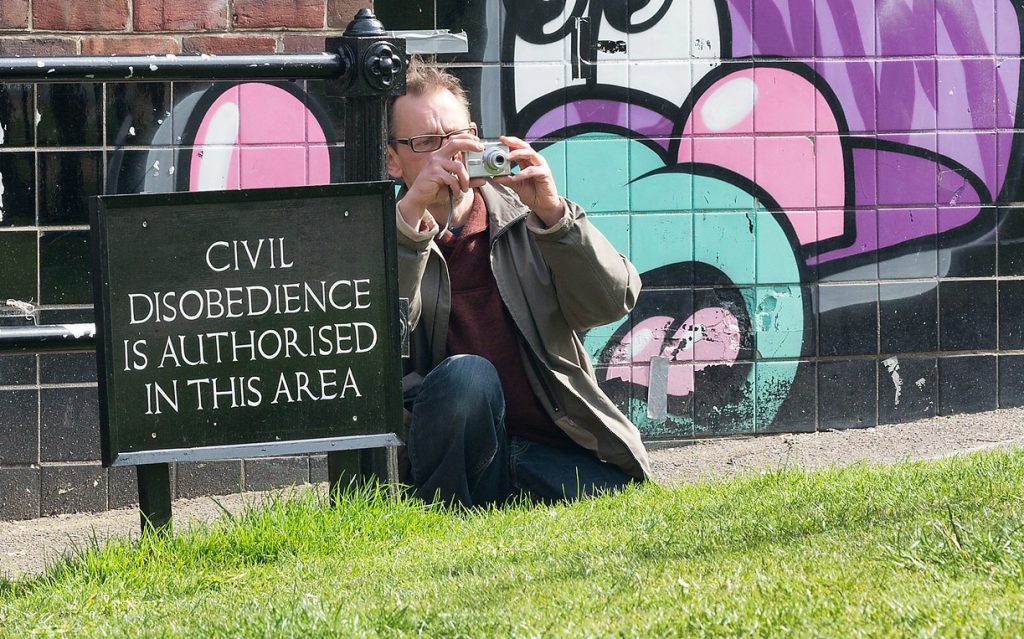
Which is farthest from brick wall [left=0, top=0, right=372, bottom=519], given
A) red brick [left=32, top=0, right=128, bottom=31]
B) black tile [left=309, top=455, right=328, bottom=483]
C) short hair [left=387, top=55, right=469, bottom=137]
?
short hair [left=387, top=55, right=469, bottom=137]

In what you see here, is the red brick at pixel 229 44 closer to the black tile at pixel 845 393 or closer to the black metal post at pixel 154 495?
the black metal post at pixel 154 495

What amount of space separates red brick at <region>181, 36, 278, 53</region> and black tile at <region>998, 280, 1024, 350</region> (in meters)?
3.47

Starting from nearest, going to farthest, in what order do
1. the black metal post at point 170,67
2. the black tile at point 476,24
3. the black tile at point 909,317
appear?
the black metal post at point 170,67
the black tile at point 476,24
the black tile at point 909,317

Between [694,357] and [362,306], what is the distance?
2.64 m

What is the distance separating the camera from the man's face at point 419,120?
3812mm

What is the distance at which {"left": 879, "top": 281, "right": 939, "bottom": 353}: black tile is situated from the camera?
19.2 feet

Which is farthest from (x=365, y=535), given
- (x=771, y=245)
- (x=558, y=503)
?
(x=771, y=245)

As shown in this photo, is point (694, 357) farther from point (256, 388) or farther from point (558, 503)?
point (256, 388)

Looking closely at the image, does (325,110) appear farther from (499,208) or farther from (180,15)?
(499,208)

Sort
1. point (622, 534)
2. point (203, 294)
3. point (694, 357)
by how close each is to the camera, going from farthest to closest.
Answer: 1. point (694, 357)
2. point (203, 294)
3. point (622, 534)

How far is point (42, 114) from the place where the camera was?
5070 millimetres

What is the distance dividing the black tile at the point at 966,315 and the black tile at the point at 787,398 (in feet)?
2.19

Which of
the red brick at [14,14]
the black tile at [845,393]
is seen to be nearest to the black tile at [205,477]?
the red brick at [14,14]

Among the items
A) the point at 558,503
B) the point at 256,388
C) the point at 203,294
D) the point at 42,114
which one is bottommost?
the point at 558,503
